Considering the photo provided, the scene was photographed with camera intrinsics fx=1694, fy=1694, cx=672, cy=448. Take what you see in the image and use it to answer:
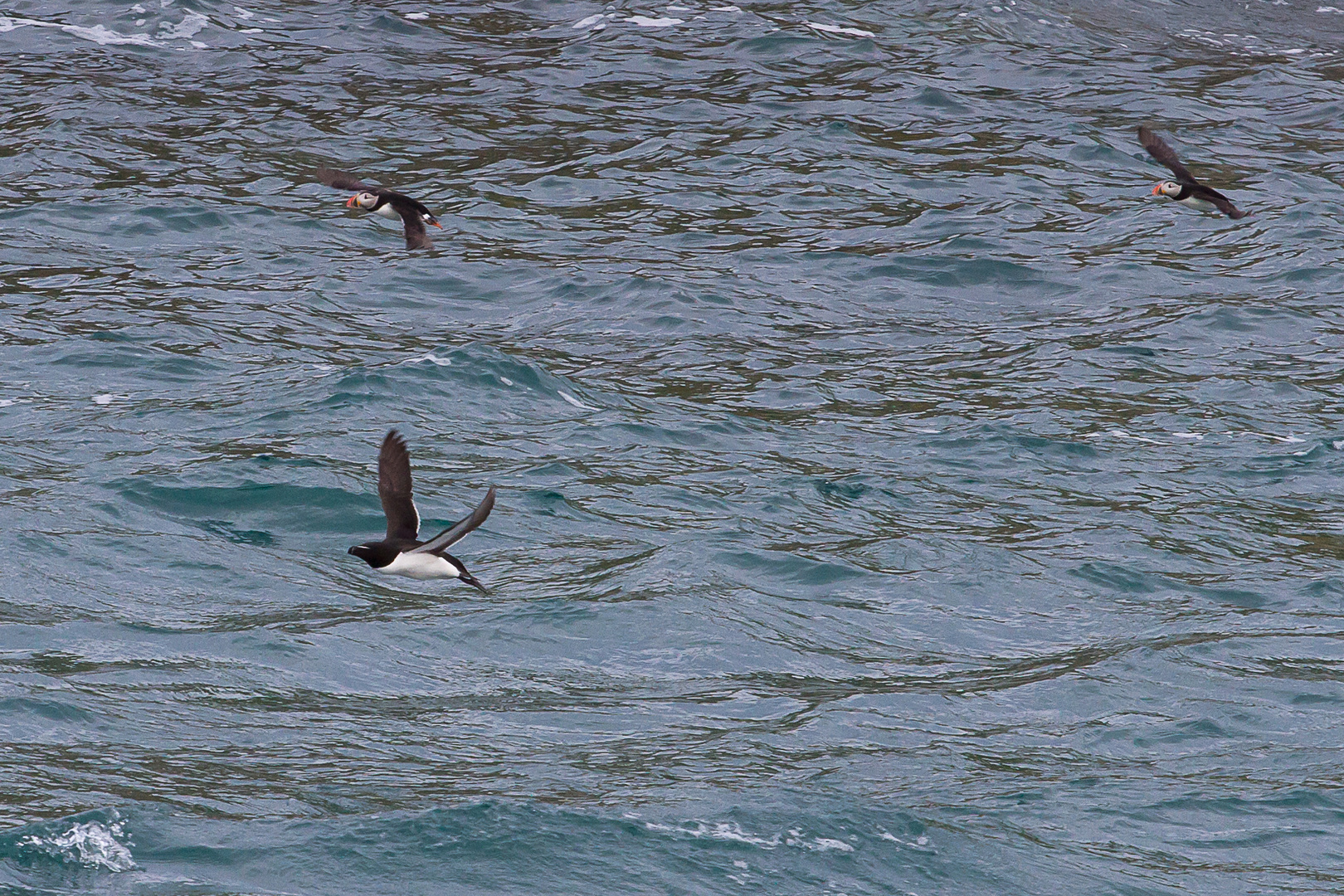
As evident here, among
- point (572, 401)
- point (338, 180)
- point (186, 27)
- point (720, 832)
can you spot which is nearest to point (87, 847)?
point (720, 832)

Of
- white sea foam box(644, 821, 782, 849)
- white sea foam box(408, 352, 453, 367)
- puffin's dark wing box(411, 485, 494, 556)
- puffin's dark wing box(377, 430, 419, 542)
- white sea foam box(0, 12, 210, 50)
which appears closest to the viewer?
white sea foam box(644, 821, 782, 849)

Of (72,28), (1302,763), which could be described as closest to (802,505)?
(1302,763)

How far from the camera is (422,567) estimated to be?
8359 mm

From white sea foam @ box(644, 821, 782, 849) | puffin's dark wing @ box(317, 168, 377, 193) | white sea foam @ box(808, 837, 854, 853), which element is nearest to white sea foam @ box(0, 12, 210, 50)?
puffin's dark wing @ box(317, 168, 377, 193)

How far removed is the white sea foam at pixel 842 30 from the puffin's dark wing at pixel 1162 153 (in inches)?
269

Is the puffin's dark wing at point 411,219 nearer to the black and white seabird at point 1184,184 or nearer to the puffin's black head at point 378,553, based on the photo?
the puffin's black head at point 378,553

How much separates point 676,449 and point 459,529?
Result: 428 cm

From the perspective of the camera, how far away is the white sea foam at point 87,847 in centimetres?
636

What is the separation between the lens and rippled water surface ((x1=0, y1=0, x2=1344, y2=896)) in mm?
7195

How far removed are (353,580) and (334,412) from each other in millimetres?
2640

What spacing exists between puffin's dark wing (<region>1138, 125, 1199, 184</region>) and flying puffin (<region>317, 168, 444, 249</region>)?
6.00 metres

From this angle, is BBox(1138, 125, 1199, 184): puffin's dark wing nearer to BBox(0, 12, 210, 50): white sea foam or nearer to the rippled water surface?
the rippled water surface

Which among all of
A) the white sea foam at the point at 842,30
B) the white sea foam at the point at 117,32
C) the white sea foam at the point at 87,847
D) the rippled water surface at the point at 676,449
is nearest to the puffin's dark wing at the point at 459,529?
the rippled water surface at the point at 676,449

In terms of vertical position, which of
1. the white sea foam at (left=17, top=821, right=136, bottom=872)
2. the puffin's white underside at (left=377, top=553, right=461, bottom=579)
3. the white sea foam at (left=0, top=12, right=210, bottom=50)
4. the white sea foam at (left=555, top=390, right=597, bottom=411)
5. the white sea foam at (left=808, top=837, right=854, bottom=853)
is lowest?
the white sea foam at (left=555, top=390, right=597, bottom=411)
